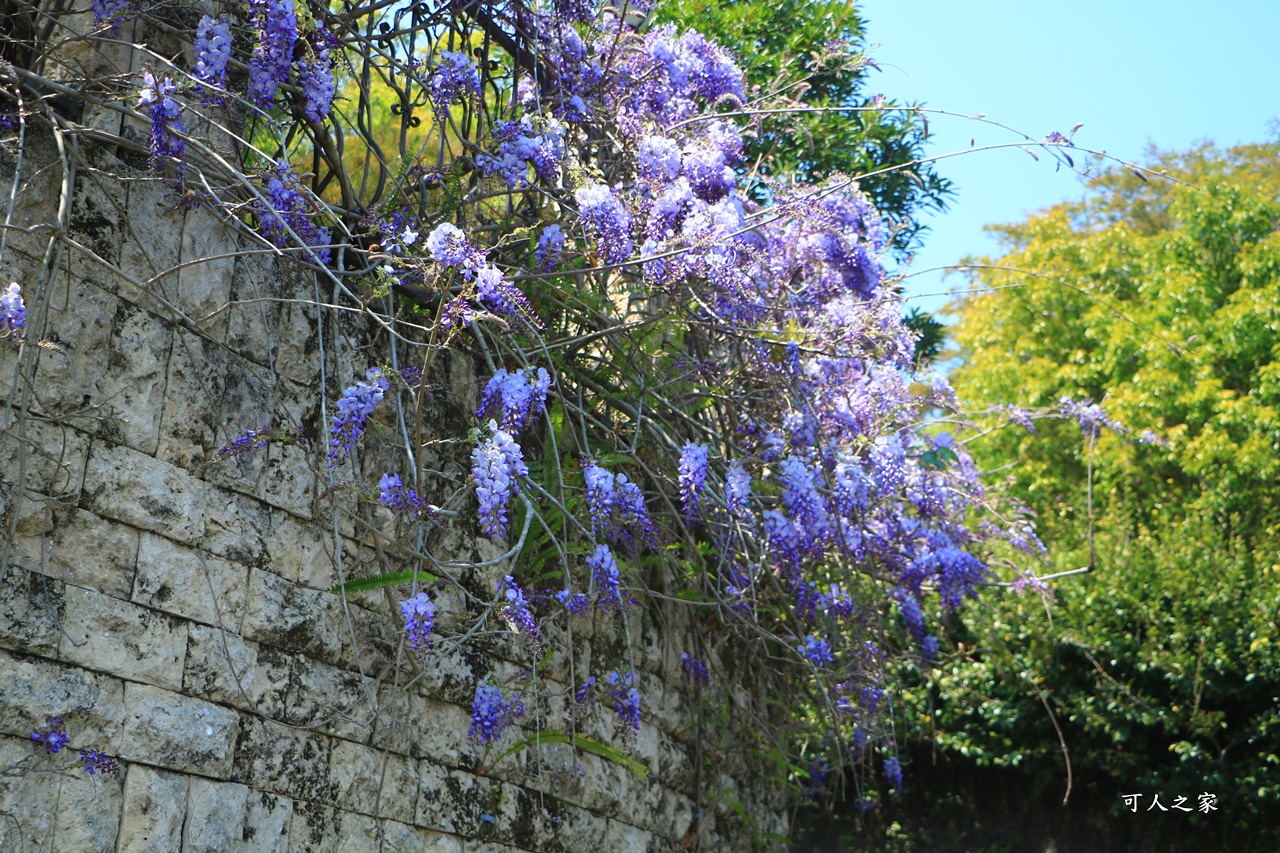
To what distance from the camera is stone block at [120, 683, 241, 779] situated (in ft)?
6.42

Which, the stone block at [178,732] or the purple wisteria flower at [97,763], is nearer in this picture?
the purple wisteria flower at [97,763]

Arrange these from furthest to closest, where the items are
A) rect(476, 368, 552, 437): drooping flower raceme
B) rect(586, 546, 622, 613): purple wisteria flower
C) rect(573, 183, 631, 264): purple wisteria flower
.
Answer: rect(573, 183, 631, 264): purple wisteria flower < rect(586, 546, 622, 613): purple wisteria flower < rect(476, 368, 552, 437): drooping flower raceme

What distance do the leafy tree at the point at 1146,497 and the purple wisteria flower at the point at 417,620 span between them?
2.88 metres

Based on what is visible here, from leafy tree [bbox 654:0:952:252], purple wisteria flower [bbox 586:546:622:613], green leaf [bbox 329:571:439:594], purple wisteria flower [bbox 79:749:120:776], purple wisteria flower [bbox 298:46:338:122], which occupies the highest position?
leafy tree [bbox 654:0:952:252]

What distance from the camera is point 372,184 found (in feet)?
12.4

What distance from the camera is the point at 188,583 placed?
6.88 ft

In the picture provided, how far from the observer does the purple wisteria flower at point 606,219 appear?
2.91 m

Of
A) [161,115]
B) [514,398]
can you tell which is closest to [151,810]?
[514,398]

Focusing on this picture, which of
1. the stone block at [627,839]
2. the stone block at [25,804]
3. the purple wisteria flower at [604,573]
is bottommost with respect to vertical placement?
the stone block at [25,804]

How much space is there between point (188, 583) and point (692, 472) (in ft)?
4.37

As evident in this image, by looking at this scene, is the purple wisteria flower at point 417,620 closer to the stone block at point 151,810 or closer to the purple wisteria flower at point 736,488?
the stone block at point 151,810

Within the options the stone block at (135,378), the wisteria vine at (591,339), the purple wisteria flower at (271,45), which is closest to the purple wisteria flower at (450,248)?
the wisteria vine at (591,339)

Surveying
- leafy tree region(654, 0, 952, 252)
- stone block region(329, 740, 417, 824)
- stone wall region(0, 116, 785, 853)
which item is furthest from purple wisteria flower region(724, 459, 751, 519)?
leafy tree region(654, 0, 952, 252)

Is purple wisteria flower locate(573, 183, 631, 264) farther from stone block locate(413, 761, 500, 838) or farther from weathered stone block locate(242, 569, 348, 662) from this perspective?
stone block locate(413, 761, 500, 838)
